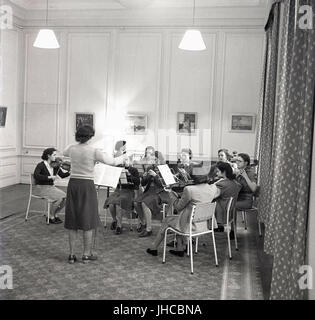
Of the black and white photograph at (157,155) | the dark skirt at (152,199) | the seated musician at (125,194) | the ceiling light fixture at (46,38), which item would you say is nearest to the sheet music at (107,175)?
the black and white photograph at (157,155)

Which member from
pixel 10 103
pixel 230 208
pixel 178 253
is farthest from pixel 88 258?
pixel 10 103

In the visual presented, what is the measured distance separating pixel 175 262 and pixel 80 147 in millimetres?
1932

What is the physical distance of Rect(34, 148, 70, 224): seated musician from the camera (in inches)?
287

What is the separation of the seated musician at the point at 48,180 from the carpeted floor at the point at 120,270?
57 cm

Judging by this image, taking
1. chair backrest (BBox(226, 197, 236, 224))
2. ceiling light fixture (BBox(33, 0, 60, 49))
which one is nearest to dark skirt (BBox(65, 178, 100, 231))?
chair backrest (BBox(226, 197, 236, 224))

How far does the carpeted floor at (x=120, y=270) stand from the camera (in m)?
4.48

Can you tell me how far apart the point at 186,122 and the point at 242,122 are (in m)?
1.35

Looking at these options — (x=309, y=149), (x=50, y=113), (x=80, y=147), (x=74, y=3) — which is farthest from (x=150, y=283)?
(x=74, y=3)

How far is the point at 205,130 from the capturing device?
34.4 ft

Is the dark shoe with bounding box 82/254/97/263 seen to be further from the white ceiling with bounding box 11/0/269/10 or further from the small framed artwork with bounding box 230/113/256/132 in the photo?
the white ceiling with bounding box 11/0/269/10

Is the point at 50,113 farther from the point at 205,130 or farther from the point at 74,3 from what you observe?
the point at 205,130

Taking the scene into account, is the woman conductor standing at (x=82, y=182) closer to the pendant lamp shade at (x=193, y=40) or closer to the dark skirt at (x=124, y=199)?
the dark skirt at (x=124, y=199)

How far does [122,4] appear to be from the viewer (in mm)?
10070

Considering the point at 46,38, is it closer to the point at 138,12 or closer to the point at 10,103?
the point at 138,12
